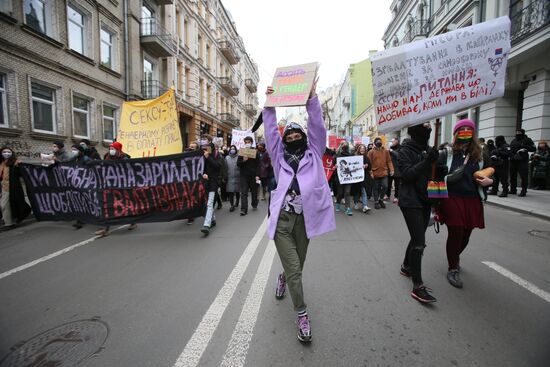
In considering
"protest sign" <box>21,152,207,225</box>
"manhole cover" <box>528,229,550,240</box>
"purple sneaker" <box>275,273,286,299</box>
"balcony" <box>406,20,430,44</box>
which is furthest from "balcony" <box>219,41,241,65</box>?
"purple sneaker" <box>275,273,286,299</box>

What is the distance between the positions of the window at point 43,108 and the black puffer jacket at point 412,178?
506 inches

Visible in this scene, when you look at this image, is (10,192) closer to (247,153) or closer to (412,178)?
(247,153)

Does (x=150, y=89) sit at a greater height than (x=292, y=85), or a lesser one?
greater

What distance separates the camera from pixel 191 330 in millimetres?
2451

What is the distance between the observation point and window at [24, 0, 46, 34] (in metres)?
10.6

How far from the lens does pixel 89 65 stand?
1337 centimetres

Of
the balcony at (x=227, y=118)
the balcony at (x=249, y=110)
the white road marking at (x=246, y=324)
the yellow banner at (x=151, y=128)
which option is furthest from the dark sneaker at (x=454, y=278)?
the balcony at (x=249, y=110)

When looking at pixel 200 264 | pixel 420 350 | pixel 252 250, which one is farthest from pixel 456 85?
pixel 200 264

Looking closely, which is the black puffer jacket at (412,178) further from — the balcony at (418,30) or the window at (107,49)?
the balcony at (418,30)

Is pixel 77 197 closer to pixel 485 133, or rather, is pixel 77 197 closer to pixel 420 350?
pixel 420 350

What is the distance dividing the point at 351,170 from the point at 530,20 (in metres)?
10.2


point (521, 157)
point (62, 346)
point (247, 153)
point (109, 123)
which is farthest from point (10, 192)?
point (521, 157)

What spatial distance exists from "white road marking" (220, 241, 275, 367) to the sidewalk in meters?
6.84

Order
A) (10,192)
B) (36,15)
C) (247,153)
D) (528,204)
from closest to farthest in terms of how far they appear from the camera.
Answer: (10,192)
(528,204)
(247,153)
(36,15)
